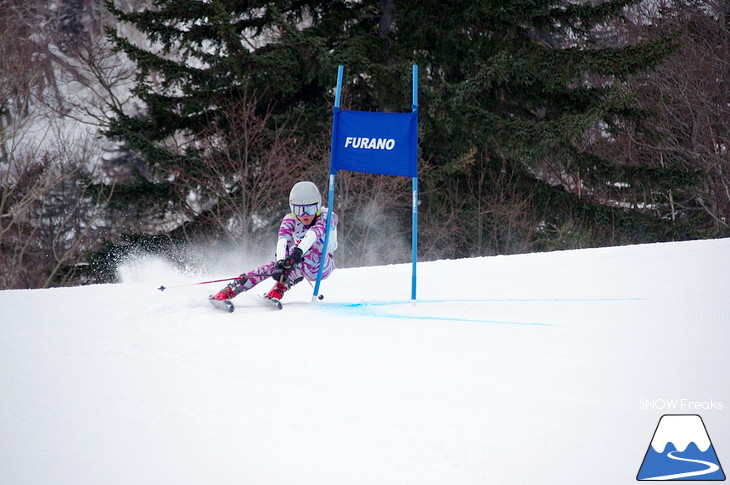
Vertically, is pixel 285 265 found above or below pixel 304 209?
below

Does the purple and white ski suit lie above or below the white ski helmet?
below

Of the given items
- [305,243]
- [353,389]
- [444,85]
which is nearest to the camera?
[353,389]

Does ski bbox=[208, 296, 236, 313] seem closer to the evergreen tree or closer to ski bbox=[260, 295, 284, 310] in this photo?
ski bbox=[260, 295, 284, 310]

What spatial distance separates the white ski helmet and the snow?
0.87 m

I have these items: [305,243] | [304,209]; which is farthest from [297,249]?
[304,209]

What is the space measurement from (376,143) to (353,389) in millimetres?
3157

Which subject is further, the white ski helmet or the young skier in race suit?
the white ski helmet

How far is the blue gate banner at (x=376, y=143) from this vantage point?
5.86 m

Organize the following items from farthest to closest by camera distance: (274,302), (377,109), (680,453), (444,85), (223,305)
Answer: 1. (377,109)
2. (444,85)
3. (274,302)
4. (223,305)
5. (680,453)

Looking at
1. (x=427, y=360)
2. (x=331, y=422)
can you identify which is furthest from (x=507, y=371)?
(x=331, y=422)

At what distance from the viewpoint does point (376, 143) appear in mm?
5926

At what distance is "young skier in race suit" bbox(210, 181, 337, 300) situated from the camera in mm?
5777

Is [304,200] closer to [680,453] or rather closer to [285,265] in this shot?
[285,265]

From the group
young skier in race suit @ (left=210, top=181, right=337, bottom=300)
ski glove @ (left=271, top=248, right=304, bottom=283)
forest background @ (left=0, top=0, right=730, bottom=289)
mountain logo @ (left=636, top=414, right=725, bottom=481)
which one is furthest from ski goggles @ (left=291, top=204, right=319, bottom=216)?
forest background @ (left=0, top=0, right=730, bottom=289)
